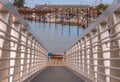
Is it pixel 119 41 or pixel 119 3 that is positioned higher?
pixel 119 3

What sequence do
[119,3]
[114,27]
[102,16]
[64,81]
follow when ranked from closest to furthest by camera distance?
[119,3] → [114,27] → [102,16] → [64,81]

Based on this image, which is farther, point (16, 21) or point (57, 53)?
point (57, 53)

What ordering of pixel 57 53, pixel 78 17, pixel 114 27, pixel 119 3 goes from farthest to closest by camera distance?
1. pixel 57 53
2. pixel 78 17
3. pixel 114 27
4. pixel 119 3

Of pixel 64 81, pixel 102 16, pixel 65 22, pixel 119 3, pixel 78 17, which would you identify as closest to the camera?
pixel 119 3

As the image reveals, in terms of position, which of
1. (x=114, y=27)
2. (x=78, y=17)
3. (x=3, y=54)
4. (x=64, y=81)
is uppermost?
(x=78, y=17)

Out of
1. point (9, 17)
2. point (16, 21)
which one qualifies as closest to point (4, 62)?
point (9, 17)

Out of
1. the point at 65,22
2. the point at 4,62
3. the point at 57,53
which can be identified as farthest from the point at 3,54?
the point at 57,53

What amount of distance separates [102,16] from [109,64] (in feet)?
3.40

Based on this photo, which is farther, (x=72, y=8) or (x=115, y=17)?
(x=72, y=8)

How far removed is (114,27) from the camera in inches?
202

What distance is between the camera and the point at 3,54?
215 inches

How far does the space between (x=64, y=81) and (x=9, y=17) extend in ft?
15.0

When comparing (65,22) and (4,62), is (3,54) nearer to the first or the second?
(4,62)

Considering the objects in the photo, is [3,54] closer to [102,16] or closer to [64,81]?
[102,16]
